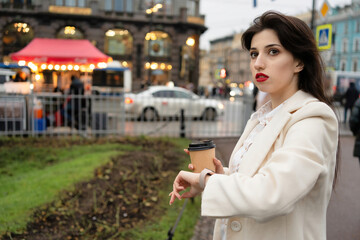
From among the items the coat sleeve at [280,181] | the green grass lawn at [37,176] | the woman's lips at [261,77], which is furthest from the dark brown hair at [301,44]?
the green grass lawn at [37,176]

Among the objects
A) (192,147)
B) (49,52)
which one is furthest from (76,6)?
(192,147)

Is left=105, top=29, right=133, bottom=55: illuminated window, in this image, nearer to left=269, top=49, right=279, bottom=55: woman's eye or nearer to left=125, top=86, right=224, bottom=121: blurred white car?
left=125, top=86, right=224, bottom=121: blurred white car

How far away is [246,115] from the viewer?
36.7 ft

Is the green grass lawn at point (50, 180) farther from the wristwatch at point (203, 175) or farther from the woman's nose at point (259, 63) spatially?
the woman's nose at point (259, 63)

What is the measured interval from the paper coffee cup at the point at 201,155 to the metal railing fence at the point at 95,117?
28.2 feet

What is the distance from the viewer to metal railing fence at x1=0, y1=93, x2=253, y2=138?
9.52 meters

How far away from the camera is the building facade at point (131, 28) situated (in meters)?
34.5

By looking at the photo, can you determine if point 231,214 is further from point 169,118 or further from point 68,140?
point 169,118

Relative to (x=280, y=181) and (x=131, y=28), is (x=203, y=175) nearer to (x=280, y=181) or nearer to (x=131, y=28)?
(x=280, y=181)

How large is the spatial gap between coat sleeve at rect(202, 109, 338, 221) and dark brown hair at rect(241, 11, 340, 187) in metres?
0.26

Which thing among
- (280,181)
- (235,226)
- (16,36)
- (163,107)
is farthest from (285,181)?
(16,36)

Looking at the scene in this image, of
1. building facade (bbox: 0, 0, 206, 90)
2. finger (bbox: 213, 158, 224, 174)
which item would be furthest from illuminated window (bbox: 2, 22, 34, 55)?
finger (bbox: 213, 158, 224, 174)

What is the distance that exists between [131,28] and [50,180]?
33267 mm

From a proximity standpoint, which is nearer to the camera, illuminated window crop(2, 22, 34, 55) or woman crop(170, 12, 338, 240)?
woman crop(170, 12, 338, 240)
